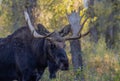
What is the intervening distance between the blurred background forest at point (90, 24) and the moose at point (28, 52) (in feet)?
2.03

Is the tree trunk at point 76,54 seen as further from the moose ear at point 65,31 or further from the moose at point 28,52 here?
the moose at point 28,52

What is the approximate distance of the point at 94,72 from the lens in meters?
10.7

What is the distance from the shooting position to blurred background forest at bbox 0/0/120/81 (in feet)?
34.6

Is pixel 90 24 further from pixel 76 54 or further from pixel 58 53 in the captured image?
pixel 58 53

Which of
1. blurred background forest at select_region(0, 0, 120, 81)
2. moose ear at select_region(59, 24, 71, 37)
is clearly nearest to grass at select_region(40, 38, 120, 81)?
blurred background forest at select_region(0, 0, 120, 81)

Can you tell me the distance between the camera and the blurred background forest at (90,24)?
1055 centimetres

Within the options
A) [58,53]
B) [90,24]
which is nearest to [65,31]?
[58,53]

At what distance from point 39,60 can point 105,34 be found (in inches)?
482

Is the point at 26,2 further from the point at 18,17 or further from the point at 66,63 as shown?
the point at 66,63

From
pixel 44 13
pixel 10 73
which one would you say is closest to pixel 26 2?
pixel 44 13

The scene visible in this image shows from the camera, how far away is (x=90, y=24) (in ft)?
51.9

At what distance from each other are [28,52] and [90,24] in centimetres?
736

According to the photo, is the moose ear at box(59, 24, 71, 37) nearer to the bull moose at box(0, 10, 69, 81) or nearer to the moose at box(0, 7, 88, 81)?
the moose at box(0, 7, 88, 81)

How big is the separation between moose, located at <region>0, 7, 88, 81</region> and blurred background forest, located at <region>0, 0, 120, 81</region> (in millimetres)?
618
